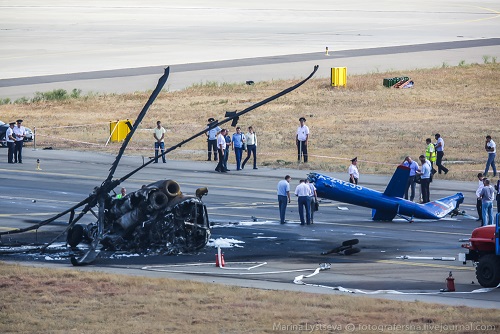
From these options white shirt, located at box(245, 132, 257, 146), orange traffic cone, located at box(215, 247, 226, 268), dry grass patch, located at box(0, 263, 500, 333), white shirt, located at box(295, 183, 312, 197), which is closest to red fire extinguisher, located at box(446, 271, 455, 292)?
dry grass patch, located at box(0, 263, 500, 333)

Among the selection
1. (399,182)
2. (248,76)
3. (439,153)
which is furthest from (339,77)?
(399,182)

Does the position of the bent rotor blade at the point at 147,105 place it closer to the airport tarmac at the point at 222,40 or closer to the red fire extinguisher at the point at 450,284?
the red fire extinguisher at the point at 450,284

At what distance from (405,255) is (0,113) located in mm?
39923

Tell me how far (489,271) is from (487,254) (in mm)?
504

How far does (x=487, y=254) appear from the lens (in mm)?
27125

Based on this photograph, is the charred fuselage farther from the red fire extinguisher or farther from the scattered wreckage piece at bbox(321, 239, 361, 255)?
the red fire extinguisher

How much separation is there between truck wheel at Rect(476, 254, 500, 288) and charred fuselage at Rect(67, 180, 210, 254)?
8707 millimetres

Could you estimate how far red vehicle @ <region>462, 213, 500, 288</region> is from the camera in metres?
26.8

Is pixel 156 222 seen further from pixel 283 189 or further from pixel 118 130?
pixel 118 130

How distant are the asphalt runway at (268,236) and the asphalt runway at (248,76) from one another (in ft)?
0.21

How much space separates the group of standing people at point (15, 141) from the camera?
169 ft

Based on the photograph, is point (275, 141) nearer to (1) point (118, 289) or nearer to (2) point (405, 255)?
(2) point (405, 255)

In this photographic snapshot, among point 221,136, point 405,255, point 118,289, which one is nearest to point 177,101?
point 221,136

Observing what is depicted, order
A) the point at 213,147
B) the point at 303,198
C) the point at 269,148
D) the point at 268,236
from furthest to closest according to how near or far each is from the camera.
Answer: the point at 269,148, the point at 213,147, the point at 303,198, the point at 268,236
